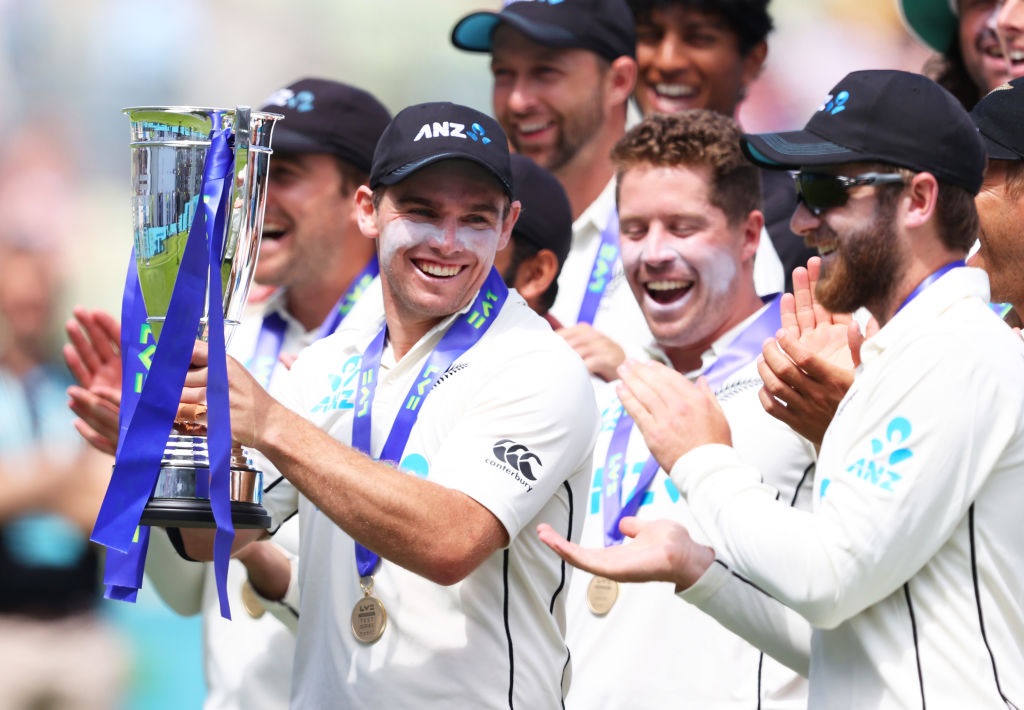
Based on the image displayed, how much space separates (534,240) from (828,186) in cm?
157

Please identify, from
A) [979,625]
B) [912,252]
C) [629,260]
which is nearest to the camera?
[979,625]

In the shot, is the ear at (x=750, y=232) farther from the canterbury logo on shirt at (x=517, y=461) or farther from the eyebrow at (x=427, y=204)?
the canterbury logo on shirt at (x=517, y=461)

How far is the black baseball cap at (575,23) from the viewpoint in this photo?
586 centimetres

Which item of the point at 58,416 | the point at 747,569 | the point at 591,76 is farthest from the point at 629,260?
the point at 58,416

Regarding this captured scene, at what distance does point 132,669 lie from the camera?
7.70m

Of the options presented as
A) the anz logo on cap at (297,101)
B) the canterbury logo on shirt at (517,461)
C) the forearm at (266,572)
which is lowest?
the forearm at (266,572)

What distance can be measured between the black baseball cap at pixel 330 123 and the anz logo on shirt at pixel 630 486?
1.46 metres

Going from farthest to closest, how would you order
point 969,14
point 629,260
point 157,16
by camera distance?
1. point 157,16
2. point 969,14
3. point 629,260

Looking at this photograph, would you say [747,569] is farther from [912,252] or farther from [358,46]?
[358,46]

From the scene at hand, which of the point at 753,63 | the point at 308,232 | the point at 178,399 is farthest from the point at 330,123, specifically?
the point at 178,399

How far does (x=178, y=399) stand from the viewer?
371 centimetres

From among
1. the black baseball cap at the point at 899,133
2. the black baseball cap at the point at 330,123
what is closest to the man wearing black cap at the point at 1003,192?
the black baseball cap at the point at 899,133

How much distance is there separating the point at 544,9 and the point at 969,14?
53.0 inches

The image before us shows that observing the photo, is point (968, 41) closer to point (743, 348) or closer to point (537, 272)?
point (743, 348)
